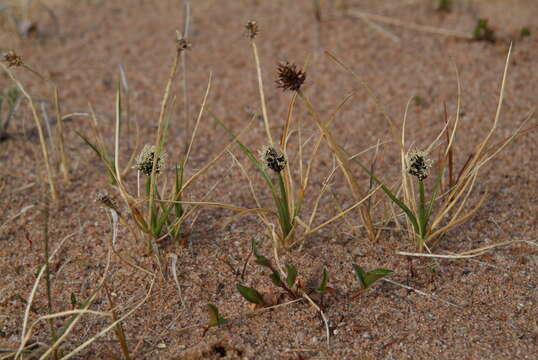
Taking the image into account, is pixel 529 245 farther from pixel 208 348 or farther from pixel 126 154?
pixel 126 154

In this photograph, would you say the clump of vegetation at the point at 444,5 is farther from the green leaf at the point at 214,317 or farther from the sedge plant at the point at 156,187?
the green leaf at the point at 214,317

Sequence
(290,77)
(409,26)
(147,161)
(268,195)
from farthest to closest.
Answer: (409,26), (268,195), (147,161), (290,77)

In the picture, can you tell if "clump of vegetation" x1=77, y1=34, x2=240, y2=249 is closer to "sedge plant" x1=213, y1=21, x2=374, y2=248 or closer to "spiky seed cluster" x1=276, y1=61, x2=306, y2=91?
"sedge plant" x1=213, y1=21, x2=374, y2=248

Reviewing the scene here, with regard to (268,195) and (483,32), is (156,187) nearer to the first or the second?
(268,195)

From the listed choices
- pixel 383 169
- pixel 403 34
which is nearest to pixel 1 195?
pixel 383 169

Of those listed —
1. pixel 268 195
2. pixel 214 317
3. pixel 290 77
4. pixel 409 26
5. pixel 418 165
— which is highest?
pixel 409 26

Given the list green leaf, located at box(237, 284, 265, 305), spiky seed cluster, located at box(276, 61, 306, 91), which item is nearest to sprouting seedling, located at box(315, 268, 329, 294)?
green leaf, located at box(237, 284, 265, 305)

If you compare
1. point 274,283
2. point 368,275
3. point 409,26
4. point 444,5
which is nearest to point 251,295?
point 274,283
